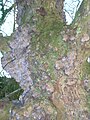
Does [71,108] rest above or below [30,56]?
below

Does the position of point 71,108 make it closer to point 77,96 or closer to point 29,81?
point 77,96

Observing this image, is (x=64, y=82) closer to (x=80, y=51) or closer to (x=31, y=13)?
(x=80, y=51)

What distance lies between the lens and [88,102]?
3.21 ft

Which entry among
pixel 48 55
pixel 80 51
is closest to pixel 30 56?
pixel 48 55

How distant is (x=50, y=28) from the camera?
41.4 inches

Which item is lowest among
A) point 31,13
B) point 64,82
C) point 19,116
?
point 19,116

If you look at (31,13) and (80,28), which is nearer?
(80,28)

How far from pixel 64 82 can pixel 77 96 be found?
0.22ft

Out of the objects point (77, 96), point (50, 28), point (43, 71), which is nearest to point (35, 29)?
point (50, 28)

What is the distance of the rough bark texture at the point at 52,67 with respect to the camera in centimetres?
97

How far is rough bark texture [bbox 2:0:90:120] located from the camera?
970 mm

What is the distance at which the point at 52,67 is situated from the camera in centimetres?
100

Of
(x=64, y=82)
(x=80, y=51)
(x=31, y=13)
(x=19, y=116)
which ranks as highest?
(x=31, y=13)

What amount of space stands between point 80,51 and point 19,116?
32 cm
